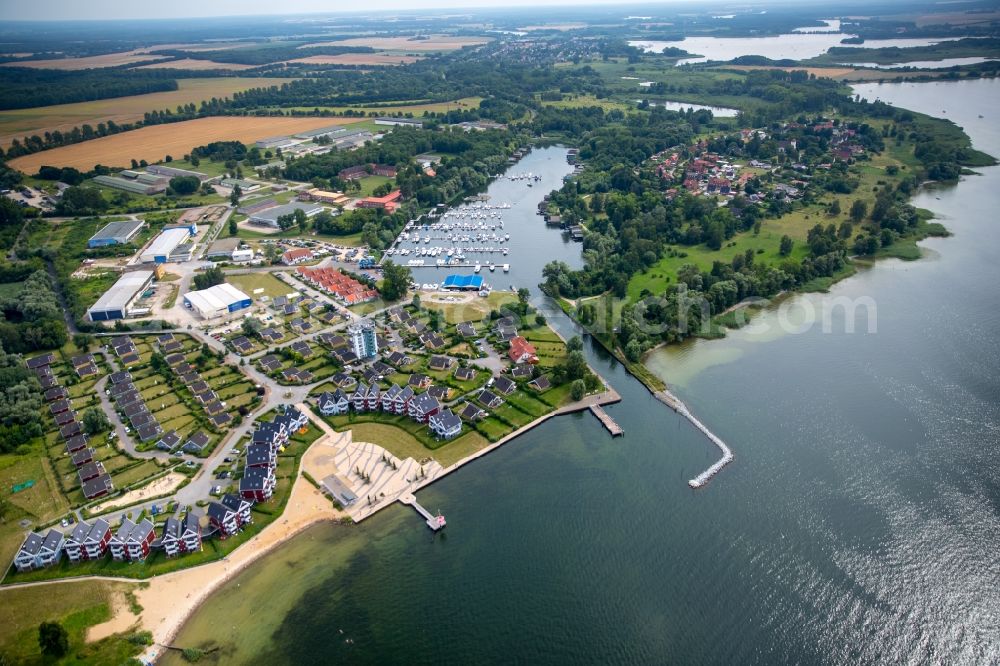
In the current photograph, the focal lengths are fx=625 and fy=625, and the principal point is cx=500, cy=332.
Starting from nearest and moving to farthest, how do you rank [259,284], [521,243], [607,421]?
1. [607,421]
2. [259,284]
3. [521,243]

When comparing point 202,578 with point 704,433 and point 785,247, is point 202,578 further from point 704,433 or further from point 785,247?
point 785,247

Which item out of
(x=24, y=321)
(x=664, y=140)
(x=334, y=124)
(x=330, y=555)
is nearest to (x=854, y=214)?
(x=664, y=140)

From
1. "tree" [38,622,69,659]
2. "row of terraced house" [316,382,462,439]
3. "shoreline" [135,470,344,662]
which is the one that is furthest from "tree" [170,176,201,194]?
"tree" [38,622,69,659]

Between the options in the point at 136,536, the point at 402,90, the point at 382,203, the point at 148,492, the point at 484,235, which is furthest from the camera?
the point at 402,90

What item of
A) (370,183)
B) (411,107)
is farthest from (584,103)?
(370,183)

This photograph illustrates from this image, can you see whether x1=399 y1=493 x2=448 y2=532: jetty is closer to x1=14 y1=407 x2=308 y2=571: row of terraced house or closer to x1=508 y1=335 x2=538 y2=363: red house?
x1=14 y1=407 x2=308 y2=571: row of terraced house
